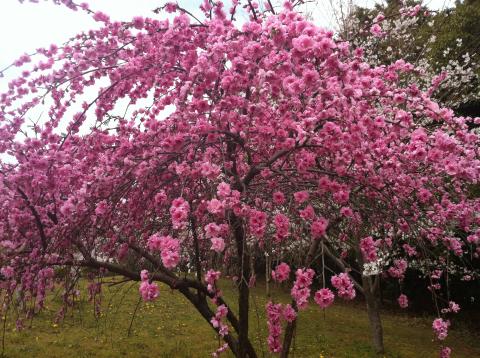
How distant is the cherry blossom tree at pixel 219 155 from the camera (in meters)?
3.19

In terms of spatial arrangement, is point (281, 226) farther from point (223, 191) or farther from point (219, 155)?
point (219, 155)

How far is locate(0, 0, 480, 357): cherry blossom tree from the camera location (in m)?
3.19

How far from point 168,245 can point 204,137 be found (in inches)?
45.0

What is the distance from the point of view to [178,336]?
8.66 m

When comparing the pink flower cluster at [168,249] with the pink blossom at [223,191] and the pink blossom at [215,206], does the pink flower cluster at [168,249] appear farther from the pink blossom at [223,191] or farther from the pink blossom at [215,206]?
the pink blossom at [223,191]

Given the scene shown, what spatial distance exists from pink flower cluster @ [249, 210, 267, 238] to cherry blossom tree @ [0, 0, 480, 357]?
1 centimetres

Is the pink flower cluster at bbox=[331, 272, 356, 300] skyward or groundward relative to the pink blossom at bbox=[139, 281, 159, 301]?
groundward

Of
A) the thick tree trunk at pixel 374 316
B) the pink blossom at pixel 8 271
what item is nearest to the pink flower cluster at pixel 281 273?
the pink blossom at pixel 8 271

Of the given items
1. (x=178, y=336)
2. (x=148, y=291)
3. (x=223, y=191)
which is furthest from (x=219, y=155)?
(x=178, y=336)

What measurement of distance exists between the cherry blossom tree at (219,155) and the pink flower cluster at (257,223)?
0.01 metres

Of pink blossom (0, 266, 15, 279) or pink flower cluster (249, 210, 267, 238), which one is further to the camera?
pink blossom (0, 266, 15, 279)

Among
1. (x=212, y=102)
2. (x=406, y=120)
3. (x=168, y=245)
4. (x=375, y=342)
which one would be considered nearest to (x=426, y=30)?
(x=375, y=342)

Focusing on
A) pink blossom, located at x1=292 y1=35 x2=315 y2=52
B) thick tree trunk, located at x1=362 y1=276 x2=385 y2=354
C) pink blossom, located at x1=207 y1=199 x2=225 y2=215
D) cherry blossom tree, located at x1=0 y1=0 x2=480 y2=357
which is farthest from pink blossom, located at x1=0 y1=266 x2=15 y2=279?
thick tree trunk, located at x1=362 y1=276 x2=385 y2=354

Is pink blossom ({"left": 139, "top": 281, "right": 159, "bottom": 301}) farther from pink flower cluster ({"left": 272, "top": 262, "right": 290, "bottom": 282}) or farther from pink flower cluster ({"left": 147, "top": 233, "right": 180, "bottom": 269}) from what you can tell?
pink flower cluster ({"left": 272, "top": 262, "right": 290, "bottom": 282})
